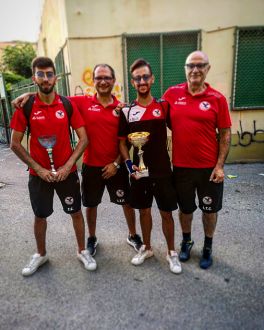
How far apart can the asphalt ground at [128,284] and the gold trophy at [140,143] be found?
115 cm

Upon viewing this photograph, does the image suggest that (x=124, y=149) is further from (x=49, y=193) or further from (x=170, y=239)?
(x=170, y=239)

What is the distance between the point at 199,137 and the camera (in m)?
2.86

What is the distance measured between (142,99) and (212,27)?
4.92m

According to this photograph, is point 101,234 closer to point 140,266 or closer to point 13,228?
point 140,266

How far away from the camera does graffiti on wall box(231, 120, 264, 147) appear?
7.12m

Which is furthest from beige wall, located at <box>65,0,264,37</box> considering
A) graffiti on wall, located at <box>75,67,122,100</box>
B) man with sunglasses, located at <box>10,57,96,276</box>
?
man with sunglasses, located at <box>10,57,96,276</box>

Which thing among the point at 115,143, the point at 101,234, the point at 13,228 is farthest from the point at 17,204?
the point at 115,143

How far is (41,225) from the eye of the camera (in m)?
3.12

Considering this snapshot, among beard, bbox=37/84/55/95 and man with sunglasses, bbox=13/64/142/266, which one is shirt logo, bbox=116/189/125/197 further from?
beard, bbox=37/84/55/95

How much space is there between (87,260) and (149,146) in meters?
1.52

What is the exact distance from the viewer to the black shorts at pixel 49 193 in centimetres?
294

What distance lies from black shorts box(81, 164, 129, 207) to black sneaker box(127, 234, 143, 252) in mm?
600

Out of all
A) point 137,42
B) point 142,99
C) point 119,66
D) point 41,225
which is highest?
point 137,42

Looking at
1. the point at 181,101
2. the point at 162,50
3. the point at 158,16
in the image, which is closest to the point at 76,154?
the point at 181,101
